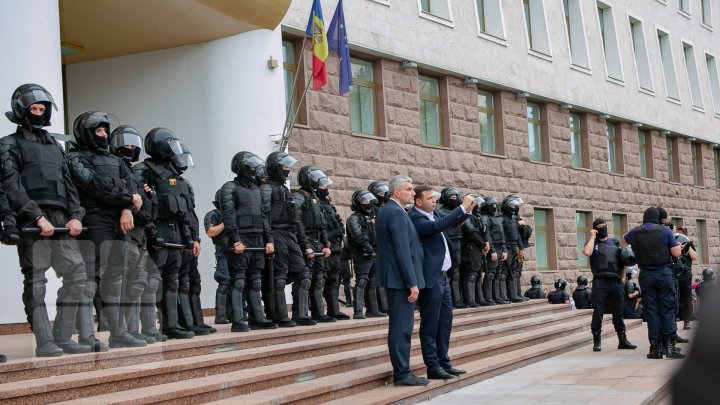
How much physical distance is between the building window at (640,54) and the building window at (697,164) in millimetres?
4610

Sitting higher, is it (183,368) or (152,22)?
(152,22)

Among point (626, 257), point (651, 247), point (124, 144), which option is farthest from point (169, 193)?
point (626, 257)

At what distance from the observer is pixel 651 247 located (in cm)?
1178

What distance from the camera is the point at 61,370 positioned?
7.16m

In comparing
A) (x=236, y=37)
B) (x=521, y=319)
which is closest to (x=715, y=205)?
(x=521, y=319)

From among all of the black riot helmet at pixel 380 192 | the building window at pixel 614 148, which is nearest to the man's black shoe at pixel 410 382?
the black riot helmet at pixel 380 192

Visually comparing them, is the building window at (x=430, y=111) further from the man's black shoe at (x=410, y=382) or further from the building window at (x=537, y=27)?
the man's black shoe at (x=410, y=382)

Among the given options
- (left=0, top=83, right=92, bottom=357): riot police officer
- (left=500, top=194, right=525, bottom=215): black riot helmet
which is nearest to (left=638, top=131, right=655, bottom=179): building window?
(left=500, top=194, right=525, bottom=215): black riot helmet

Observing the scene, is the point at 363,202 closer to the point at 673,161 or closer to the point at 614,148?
the point at 614,148

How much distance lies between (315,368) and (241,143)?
644 centimetres

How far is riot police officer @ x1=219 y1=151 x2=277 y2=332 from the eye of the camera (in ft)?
34.4

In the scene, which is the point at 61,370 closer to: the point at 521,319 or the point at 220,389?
the point at 220,389

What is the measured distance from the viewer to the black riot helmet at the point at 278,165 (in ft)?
38.2

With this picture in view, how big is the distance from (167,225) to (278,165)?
2538 mm
